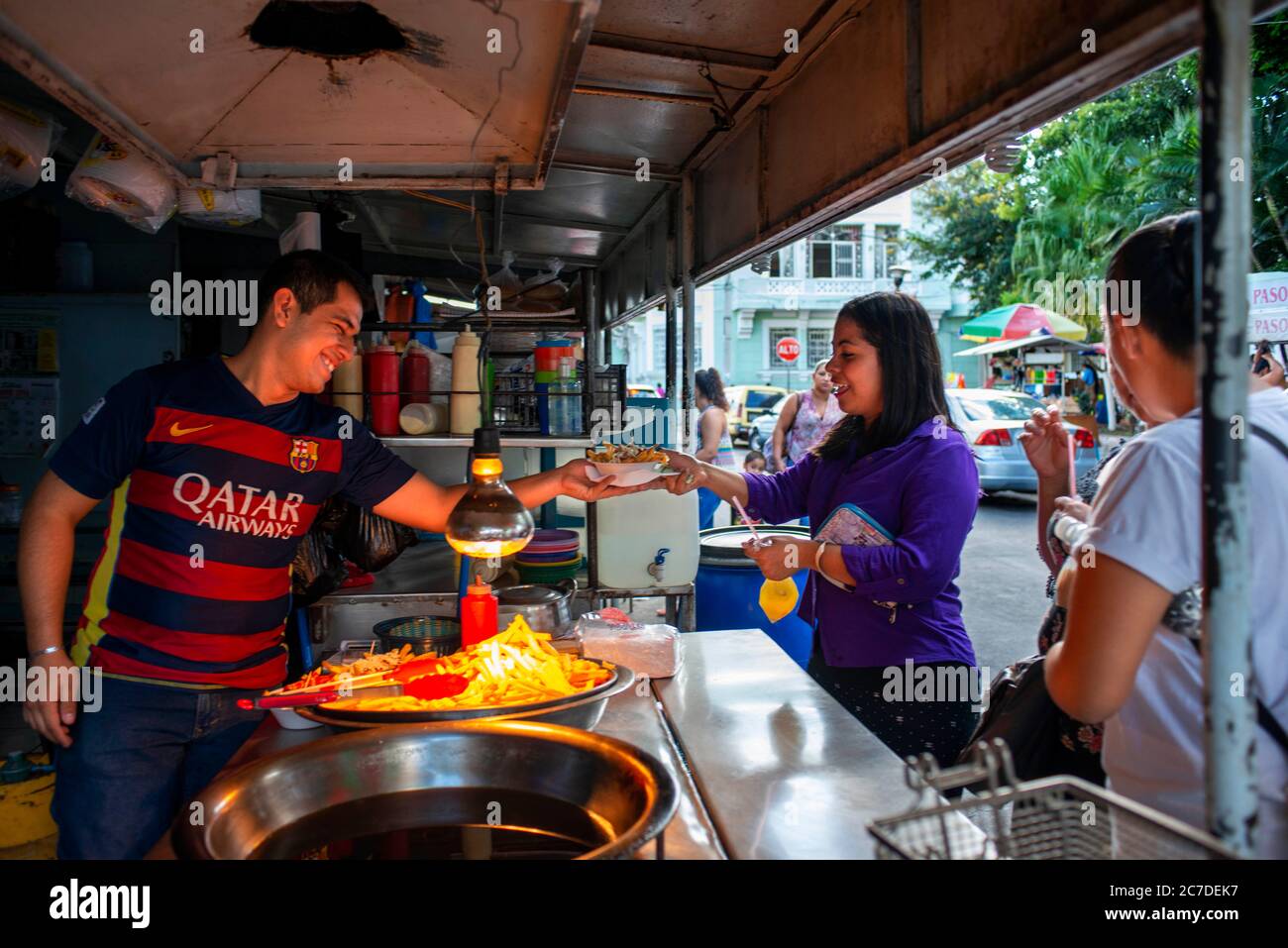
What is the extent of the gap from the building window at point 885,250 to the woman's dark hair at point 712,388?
86.0 feet

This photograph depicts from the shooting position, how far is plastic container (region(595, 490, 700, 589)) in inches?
155

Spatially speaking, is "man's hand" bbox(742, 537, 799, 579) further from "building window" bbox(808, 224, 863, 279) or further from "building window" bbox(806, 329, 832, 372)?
"building window" bbox(806, 329, 832, 372)

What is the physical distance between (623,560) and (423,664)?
1555 mm

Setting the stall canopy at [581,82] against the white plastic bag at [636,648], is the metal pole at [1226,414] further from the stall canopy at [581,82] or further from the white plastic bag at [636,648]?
the white plastic bag at [636,648]

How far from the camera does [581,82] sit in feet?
12.7

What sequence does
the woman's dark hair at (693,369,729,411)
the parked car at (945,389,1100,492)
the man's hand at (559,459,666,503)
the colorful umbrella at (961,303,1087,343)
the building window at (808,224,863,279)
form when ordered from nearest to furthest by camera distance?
the man's hand at (559,459,666,503), the woman's dark hair at (693,369,729,411), the parked car at (945,389,1100,492), the colorful umbrella at (961,303,1087,343), the building window at (808,224,863,279)

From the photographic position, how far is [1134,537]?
4.72 feet

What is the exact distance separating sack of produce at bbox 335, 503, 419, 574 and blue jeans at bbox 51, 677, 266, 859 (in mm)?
1182

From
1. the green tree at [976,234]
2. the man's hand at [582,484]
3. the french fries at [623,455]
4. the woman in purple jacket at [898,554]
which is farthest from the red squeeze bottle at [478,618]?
the green tree at [976,234]

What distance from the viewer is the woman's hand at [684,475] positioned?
3.53 meters

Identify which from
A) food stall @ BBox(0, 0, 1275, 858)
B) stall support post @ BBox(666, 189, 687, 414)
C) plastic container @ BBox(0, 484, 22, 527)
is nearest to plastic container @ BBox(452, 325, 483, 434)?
food stall @ BBox(0, 0, 1275, 858)

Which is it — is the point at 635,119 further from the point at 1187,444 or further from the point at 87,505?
the point at 1187,444

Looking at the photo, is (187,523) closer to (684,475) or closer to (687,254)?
(684,475)
